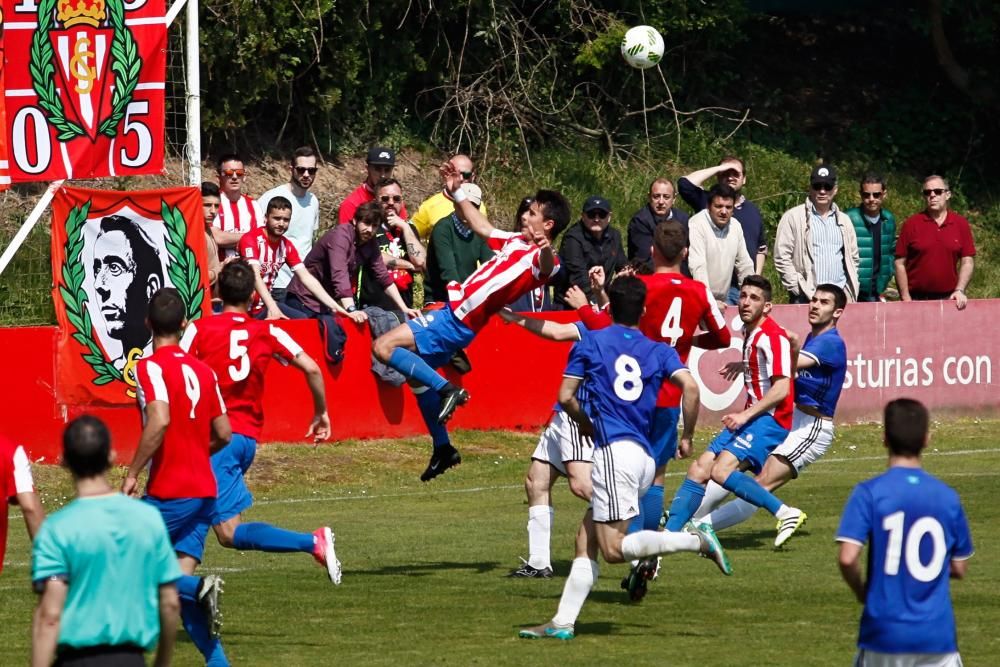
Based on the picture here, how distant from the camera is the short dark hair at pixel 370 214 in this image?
15.8 m

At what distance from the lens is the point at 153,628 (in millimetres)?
6031

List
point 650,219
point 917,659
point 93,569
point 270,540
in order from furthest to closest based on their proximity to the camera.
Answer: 1. point 650,219
2. point 270,540
3. point 917,659
4. point 93,569

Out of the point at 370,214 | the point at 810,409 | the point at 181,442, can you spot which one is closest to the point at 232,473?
the point at 181,442

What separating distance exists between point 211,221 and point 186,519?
871 cm

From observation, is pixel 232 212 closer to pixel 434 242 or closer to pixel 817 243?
pixel 434 242

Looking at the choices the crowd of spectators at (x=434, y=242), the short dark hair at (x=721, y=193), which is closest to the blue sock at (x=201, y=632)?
the crowd of spectators at (x=434, y=242)

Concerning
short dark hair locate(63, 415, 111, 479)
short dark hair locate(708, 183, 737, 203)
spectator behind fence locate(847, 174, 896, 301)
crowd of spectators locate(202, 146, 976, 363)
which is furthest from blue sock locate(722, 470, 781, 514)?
spectator behind fence locate(847, 174, 896, 301)

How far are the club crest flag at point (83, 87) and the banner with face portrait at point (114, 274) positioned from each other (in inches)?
13.2

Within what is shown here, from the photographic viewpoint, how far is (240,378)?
10.0m

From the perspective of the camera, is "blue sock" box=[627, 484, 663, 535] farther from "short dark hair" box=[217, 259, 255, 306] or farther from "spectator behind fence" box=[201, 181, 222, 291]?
"spectator behind fence" box=[201, 181, 222, 291]

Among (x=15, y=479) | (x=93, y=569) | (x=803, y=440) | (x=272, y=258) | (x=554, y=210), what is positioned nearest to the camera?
(x=93, y=569)

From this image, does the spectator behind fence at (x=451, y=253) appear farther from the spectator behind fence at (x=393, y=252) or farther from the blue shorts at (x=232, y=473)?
the blue shorts at (x=232, y=473)

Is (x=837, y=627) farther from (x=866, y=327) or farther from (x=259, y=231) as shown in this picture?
(x=866, y=327)

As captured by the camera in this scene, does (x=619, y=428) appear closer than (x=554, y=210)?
Yes
